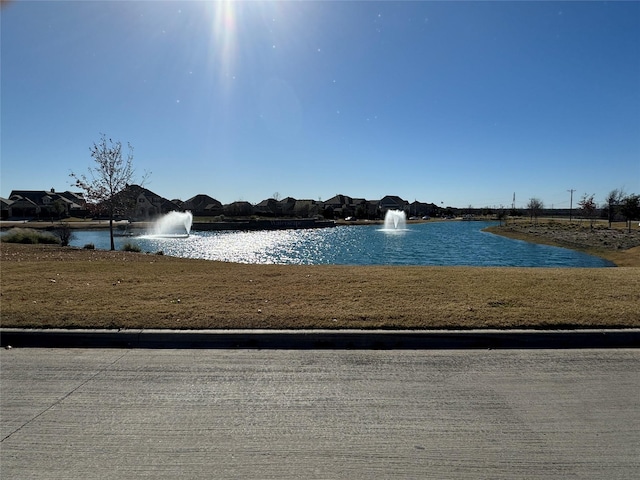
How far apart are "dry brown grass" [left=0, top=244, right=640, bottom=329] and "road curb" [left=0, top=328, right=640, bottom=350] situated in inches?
10.5

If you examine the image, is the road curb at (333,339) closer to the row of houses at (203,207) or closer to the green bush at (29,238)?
the green bush at (29,238)

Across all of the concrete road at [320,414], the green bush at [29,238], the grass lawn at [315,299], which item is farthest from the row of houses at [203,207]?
the concrete road at [320,414]

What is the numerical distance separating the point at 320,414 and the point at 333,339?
183cm

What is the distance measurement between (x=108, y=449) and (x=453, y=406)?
307 cm

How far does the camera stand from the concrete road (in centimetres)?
285

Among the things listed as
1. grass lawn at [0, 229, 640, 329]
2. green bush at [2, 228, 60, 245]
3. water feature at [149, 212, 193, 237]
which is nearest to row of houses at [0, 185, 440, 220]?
water feature at [149, 212, 193, 237]

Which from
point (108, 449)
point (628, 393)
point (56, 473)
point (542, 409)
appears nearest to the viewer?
point (56, 473)

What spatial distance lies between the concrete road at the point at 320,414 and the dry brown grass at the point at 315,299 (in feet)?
2.90

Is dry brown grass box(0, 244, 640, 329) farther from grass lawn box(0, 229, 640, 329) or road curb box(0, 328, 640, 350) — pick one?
road curb box(0, 328, 640, 350)

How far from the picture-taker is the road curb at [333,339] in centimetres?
529

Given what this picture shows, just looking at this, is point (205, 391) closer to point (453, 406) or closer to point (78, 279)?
point (453, 406)

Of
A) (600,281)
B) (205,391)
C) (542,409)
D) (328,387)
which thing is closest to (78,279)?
(205,391)

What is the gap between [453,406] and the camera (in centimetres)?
369

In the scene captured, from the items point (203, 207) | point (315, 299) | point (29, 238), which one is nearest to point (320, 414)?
point (315, 299)
